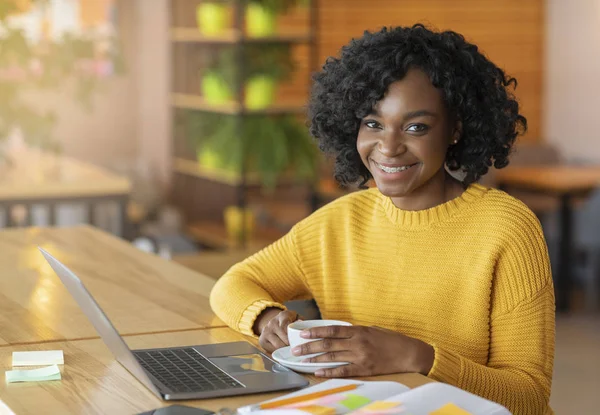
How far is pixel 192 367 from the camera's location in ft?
5.27

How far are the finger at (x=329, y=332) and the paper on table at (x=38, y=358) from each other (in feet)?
1.28

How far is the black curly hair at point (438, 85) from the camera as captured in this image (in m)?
1.85

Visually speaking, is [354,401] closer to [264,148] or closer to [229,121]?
[264,148]

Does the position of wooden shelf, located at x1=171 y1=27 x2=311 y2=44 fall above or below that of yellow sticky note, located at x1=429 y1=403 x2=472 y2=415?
above

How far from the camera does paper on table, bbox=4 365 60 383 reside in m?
1.56

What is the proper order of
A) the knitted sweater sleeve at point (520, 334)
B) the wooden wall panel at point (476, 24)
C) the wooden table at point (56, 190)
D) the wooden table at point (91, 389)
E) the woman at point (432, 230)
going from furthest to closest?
the wooden wall panel at point (476, 24), the wooden table at point (56, 190), the woman at point (432, 230), the knitted sweater sleeve at point (520, 334), the wooden table at point (91, 389)

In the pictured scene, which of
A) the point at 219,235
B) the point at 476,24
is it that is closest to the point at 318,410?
the point at 219,235

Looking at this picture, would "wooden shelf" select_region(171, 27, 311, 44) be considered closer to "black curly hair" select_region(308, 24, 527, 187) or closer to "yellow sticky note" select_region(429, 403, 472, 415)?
"black curly hair" select_region(308, 24, 527, 187)

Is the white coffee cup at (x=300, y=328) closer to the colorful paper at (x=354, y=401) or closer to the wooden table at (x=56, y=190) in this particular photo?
the colorful paper at (x=354, y=401)

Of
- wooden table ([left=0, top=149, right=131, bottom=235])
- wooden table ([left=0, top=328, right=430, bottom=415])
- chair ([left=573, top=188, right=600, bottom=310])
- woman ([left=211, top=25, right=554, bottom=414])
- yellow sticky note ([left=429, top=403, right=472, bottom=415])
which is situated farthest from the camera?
chair ([left=573, top=188, right=600, bottom=310])

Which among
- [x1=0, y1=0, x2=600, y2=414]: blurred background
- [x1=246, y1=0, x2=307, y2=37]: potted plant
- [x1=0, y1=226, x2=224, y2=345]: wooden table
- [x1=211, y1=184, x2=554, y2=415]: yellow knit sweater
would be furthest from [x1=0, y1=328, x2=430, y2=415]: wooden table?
[x1=246, y1=0, x2=307, y2=37]: potted plant

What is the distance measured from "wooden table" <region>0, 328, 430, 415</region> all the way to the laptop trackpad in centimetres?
8

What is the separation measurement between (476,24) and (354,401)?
6.10 meters

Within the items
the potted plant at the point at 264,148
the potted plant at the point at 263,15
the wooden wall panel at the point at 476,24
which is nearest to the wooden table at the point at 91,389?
the potted plant at the point at 264,148
